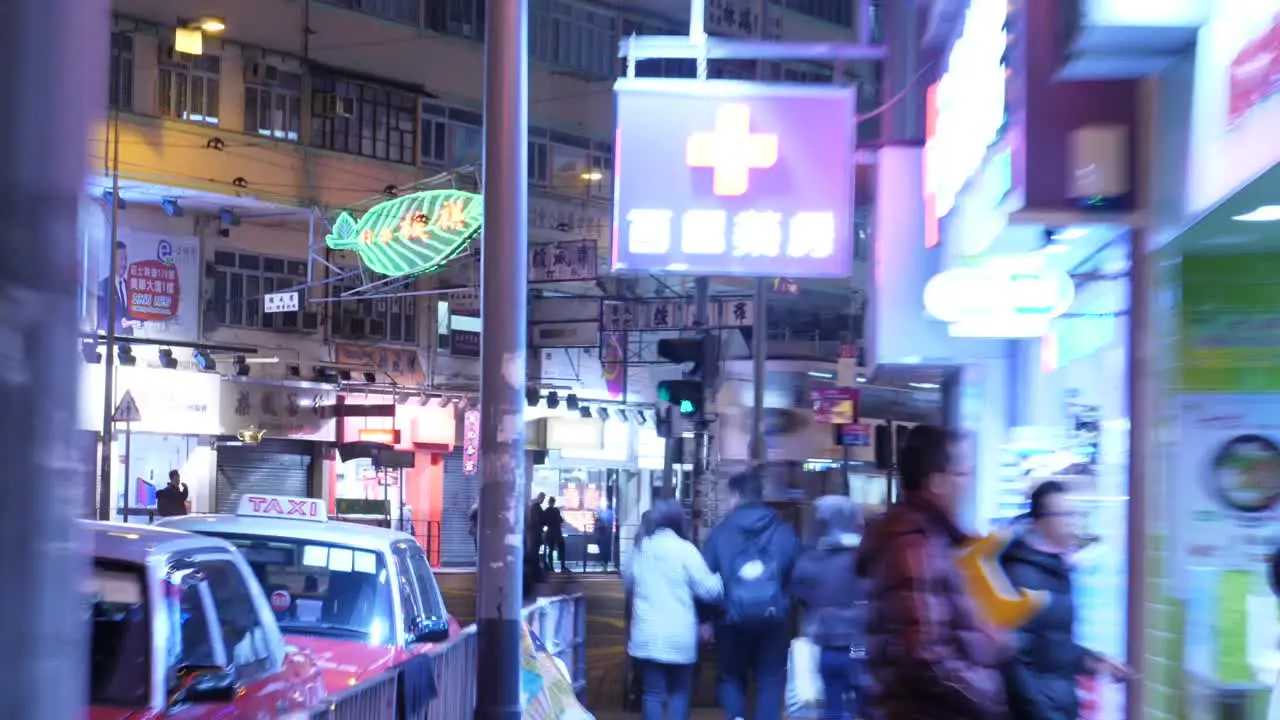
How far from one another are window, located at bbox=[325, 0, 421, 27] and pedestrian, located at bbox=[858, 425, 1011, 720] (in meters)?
28.8

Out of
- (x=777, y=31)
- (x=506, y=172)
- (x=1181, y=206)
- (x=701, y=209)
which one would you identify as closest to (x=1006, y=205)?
Answer: (x=1181, y=206)

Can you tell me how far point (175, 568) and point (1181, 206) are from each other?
15.0 feet

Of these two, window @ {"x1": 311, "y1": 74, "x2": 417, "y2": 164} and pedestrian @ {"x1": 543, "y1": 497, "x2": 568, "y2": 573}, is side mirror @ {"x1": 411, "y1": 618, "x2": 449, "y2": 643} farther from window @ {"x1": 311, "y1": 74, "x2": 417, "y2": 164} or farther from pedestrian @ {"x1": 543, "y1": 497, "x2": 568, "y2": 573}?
window @ {"x1": 311, "y1": 74, "x2": 417, "y2": 164}

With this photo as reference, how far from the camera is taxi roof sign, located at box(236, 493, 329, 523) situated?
10.7 m

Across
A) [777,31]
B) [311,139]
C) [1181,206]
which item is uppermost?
[777,31]

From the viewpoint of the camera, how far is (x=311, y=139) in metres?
31.4

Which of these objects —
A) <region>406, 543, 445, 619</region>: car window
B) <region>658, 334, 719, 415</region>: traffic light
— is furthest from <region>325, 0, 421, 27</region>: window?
<region>406, 543, 445, 619</region>: car window

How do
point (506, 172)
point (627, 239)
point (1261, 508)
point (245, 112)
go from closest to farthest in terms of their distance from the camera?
point (1261, 508) → point (506, 172) → point (627, 239) → point (245, 112)

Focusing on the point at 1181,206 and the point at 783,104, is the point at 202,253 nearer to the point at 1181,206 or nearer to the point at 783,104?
the point at 783,104

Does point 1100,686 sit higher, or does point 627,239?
point 627,239

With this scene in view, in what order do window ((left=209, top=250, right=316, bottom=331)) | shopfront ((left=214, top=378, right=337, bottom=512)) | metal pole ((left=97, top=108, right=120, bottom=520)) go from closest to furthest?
1. metal pole ((left=97, top=108, right=120, bottom=520))
2. window ((left=209, top=250, right=316, bottom=331))
3. shopfront ((left=214, top=378, right=337, bottom=512))

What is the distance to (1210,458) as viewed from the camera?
7.27 meters

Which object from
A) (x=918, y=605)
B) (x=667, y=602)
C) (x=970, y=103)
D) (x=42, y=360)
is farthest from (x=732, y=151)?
(x=42, y=360)

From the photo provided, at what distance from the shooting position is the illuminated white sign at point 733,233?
12.2 metres
